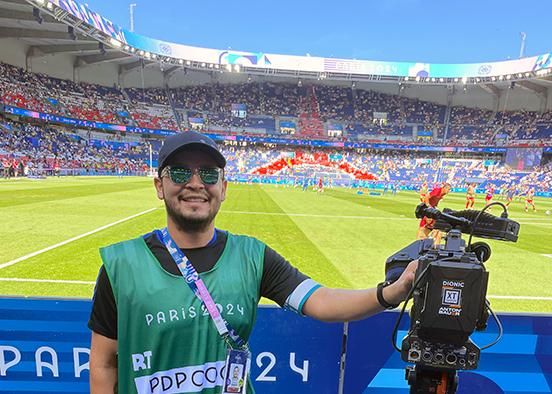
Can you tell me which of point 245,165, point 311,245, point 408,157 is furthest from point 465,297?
point 408,157

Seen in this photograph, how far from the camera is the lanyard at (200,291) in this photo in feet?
4.55

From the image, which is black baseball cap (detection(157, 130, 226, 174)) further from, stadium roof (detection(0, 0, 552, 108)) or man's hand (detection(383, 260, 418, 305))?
stadium roof (detection(0, 0, 552, 108))

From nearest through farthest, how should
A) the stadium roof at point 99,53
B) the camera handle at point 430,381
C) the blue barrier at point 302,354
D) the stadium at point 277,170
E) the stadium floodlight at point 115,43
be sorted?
the camera handle at point 430,381 → the blue barrier at point 302,354 → the stadium at point 277,170 → the stadium roof at point 99,53 → the stadium floodlight at point 115,43

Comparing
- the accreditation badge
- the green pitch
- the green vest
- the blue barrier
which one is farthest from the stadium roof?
the accreditation badge

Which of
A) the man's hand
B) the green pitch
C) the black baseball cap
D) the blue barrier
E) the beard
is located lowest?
the green pitch

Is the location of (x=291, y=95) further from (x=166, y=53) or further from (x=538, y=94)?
(x=538, y=94)

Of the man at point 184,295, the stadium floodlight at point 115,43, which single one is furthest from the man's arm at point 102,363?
the stadium floodlight at point 115,43

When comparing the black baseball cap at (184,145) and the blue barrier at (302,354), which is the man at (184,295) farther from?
the blue barrier at (302,354)

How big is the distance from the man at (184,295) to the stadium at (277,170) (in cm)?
94

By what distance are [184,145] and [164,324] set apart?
0.87 meters

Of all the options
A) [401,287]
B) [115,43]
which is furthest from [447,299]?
[115,43]

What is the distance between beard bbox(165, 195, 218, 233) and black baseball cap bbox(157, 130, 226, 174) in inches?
9.1

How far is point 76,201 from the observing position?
13914 mm

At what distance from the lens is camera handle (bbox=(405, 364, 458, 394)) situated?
55.4 inches
